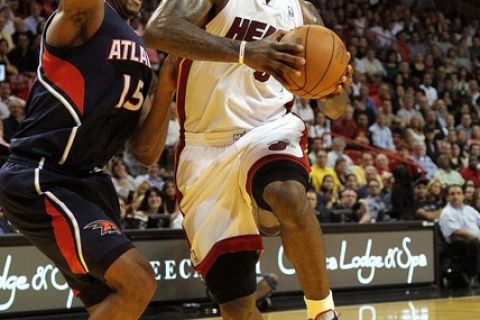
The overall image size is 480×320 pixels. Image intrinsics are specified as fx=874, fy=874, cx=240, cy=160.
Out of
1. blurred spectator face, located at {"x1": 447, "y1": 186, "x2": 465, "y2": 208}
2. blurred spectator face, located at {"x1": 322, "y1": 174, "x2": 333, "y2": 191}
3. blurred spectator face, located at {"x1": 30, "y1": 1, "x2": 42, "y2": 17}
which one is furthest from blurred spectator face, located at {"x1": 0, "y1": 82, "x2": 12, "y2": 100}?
blurred spectator face, located at {"x1": 447, "y1": 186, "x2": 465, "y2": 208}

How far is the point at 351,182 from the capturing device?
11.8 metres

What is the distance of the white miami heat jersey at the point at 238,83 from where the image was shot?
4184 mm

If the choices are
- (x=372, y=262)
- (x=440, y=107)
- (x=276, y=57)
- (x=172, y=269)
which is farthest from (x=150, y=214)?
(x=440, y=107)

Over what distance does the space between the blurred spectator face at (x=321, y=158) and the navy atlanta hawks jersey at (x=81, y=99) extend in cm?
825

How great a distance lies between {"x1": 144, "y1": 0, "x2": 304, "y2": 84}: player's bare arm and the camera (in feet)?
12.0

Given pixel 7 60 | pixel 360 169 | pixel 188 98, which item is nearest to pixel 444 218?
pixel 360 169

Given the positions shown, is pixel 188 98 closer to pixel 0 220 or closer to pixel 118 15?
pixel 118 15

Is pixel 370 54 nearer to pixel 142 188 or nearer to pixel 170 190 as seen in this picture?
pixel 170 190

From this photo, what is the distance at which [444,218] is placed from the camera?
446 inches

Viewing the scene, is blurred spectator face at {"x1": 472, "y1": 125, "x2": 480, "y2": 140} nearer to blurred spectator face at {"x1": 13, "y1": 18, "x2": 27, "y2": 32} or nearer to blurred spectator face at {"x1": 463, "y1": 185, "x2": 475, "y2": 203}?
blurred spectator face at {"x1": 463, "y1": 185, "x2": 475, "y2": 203}

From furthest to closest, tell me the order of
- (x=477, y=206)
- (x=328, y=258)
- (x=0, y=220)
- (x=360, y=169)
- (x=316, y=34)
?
(x=360, y=169)
(x=477, y=206)
(x=328, y=258)
(x=0, y=220)
(x=316, y=34)

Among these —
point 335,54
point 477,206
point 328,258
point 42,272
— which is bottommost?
point 477,206

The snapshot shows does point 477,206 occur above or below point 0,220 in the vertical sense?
below

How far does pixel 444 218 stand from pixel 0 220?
5663mm
